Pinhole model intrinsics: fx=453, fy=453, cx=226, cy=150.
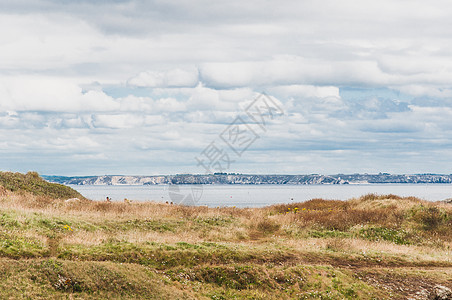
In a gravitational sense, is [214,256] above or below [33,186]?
below

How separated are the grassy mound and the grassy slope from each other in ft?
37.4

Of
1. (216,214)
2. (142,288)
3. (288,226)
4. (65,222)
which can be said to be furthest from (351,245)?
(65,222)

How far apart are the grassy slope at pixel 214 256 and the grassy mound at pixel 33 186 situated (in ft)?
37.4

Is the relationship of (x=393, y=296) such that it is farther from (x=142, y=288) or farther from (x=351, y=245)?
(x=142, y=288)

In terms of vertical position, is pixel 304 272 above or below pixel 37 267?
below

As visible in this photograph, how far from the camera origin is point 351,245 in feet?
90.2

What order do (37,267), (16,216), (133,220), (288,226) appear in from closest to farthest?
(37,267)
(16,216)
(133,220)
(288,226)

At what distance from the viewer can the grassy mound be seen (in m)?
45.6

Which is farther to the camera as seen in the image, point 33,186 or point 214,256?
point 33,186

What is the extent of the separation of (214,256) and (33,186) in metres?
33.7

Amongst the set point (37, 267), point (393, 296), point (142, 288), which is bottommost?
point (393, 296)

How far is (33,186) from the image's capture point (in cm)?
4875

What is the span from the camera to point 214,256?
2178cm

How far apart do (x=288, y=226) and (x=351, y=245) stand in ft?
23.5
